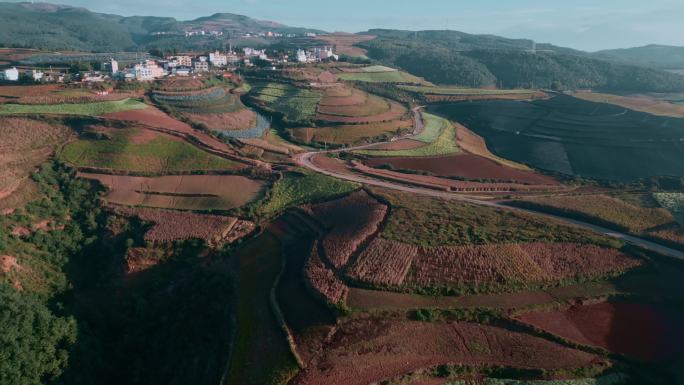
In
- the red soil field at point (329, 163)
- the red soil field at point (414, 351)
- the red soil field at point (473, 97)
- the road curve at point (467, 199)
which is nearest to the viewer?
the red soil field at point (414, 351)

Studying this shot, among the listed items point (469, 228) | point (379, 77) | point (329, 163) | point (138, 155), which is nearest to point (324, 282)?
point (469, 228)

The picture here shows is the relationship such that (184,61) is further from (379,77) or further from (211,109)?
(379,77)

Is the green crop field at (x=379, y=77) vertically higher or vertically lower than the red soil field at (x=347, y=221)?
higher

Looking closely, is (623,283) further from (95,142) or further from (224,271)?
(95,142)

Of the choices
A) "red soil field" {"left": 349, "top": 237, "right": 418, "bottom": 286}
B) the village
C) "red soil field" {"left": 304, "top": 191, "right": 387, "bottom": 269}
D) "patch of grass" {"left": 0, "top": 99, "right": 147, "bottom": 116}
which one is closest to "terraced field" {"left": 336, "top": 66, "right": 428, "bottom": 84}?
the village

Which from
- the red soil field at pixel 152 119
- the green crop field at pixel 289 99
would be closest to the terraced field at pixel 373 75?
the green crop field at pixel 289 99

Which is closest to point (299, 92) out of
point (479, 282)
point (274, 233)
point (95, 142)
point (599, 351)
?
point (95, 142)

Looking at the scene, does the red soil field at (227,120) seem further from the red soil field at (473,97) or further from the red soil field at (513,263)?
the red soil field at (473,97)
